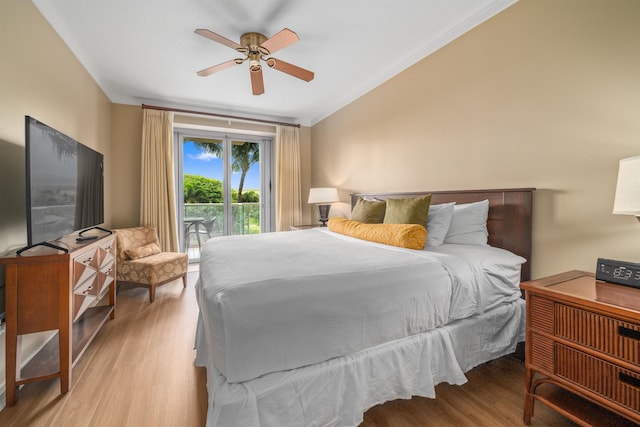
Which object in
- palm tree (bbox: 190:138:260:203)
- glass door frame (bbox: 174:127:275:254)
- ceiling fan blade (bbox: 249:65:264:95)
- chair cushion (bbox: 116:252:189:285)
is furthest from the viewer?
palm tree (bbox: 190:138:260:203)

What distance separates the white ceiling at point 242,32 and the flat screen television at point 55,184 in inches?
43.2

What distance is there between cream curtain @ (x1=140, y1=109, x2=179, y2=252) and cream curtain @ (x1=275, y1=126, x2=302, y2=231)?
65.5 inches

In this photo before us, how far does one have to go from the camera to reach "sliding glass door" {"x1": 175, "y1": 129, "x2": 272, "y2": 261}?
473cm

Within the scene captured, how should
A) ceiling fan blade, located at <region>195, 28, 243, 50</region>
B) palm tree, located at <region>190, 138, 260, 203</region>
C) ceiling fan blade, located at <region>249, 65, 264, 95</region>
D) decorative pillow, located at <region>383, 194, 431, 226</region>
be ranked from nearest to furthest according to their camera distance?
ceiling fan blade, located at <region>195, 28, 243, 50</region> < decorative pillow, located at <region>383, 194, 431, 226</region> < ceiling fan blade, located at <region>249, 65, 264, 95</region> < palm tree, located at <region>190, 138, 260, 203</region>

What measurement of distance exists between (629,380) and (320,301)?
4.03 feet

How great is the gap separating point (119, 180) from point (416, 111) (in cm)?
407

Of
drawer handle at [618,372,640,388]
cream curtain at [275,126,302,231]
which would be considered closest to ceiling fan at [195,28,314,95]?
cream curtain at [275,126,302,231]

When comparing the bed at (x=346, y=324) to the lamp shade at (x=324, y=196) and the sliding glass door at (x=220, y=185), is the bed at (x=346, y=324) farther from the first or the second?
the sliding glass door at (x=220, y=185)

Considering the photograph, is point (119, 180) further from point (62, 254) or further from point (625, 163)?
point (625, 163)

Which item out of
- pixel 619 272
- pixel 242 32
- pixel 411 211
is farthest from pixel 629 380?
pixel 242 32

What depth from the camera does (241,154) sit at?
505 cm

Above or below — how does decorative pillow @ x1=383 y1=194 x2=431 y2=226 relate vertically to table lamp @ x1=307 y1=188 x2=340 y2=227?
below

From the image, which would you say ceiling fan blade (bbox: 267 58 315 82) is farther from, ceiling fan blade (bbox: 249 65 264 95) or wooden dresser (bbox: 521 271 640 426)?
wooden dresser (bbox: 521 271 640 426)

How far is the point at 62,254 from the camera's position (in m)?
1.60
